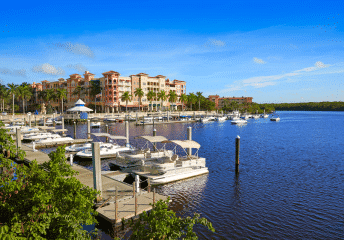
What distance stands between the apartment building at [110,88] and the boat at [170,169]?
99438mm

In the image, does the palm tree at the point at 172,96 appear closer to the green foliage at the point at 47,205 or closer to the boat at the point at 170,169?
the boat at the point at 170,169

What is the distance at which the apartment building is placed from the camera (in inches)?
4732

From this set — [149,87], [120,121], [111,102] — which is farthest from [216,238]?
[149,87]

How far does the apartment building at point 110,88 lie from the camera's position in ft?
394

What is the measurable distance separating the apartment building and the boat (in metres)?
99.4

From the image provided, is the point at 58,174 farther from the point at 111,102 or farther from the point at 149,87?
the point at 149,87

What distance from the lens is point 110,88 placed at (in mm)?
119875

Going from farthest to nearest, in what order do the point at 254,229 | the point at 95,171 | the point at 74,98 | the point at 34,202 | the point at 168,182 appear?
the point at 74,98
the point at 168,182
the point at 95,171
the point at 254,229
the point at 34,202

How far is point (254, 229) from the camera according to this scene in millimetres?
15156

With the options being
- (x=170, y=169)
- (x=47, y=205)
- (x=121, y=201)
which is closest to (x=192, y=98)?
(x=170, y=169)

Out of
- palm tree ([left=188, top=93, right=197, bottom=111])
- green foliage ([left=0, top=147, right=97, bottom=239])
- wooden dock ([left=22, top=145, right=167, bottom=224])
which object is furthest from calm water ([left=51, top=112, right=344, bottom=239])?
palm tree ([left=188, top=93, right=197, bottom=111])

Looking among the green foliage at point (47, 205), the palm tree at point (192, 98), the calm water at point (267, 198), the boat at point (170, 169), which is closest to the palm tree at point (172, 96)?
the palm tree at point (192, 98)

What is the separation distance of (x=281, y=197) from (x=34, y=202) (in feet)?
62.8

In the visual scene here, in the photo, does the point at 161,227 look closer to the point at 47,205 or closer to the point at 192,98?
the point at 47,205
